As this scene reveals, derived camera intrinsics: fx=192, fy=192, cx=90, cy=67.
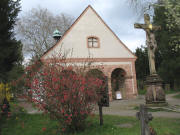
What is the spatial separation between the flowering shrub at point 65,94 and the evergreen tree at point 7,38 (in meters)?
5.32

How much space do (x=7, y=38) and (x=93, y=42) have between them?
9.63m

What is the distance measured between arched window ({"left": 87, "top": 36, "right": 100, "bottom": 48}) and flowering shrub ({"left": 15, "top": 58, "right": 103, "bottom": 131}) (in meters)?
13.0

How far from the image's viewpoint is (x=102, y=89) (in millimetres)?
6691

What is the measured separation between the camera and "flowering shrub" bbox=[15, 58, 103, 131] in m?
5.52

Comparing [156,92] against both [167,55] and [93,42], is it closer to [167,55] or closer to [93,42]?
[93,42]

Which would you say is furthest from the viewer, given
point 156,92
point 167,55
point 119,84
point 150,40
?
point 167,55

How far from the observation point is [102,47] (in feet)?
62.6

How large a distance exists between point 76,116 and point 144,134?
8.80ft

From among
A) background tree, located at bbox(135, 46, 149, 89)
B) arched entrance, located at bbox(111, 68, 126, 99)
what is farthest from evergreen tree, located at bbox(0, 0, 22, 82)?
background tree, located at bbox(135, 46, 149, 89)

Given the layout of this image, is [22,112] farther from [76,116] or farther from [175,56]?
[175,56]

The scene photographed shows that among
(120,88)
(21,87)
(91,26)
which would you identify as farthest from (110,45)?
(21,87)

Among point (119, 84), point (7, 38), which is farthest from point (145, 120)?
point (119, 84)

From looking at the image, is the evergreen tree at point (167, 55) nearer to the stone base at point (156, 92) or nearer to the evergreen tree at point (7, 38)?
the stone base at point (156, 92)

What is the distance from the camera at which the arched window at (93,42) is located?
1892 centimetres
